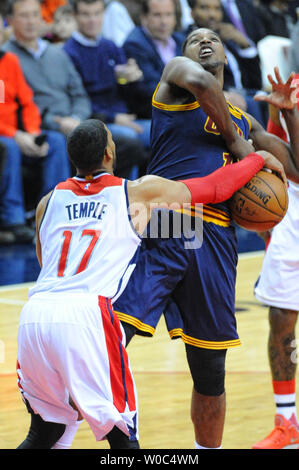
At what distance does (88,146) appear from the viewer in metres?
3.54

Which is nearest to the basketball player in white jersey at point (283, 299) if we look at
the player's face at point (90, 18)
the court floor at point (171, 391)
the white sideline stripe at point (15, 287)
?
the court floor at point (171, 391)

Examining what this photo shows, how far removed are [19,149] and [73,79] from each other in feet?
3.58

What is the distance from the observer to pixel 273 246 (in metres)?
5.04

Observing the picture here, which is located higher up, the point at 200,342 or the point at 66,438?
the point at 200,342

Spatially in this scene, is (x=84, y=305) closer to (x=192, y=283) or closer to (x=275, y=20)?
(x=192, y=283)

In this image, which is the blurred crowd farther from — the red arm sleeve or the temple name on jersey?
the temple name on jersey

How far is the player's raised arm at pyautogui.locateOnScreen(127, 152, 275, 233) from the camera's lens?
11.7 ft

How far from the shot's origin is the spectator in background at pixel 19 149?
30.5 feet

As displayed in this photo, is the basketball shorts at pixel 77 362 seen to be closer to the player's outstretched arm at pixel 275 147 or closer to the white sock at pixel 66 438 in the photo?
the white sock at pixel 66 438

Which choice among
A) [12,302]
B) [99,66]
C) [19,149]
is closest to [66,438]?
[12,302]

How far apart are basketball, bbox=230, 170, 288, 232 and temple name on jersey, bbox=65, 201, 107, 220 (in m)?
0.78

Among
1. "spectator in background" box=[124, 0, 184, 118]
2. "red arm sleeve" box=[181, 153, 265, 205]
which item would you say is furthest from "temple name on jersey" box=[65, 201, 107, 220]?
"spectator in background" box=[124, 0, 184, 118]
